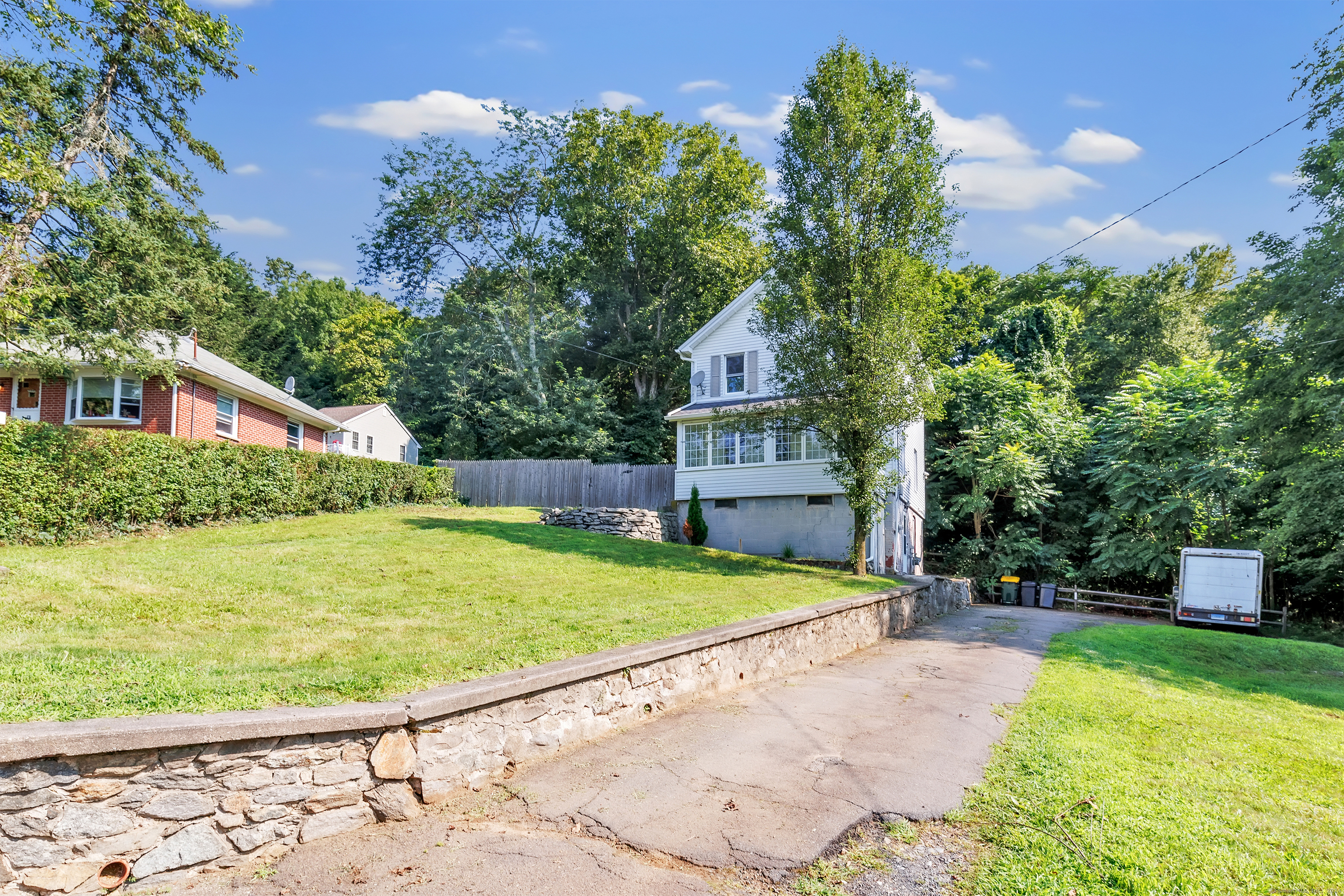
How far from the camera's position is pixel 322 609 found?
833 cm

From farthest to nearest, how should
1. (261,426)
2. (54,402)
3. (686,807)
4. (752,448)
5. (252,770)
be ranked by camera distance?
1. (261,426)
2. (752,448)
3. (54,402)
4. (686,807)
5. (252,770)

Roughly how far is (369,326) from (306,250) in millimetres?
12575

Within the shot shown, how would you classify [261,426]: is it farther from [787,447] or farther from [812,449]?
[812,449]

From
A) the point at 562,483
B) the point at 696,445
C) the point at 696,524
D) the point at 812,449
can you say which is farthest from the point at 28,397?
the point at 812,449

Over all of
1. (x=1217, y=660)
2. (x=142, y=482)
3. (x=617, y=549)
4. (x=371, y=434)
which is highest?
(x=371, y=434)

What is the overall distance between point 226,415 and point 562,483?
1109cm

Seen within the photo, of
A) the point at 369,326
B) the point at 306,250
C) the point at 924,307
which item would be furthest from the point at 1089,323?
the point at 306,250

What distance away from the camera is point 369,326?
1797 inches

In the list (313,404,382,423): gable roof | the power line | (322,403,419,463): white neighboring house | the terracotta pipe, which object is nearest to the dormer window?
the power line

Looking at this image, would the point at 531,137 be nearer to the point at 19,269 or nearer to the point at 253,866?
the point at 19,269

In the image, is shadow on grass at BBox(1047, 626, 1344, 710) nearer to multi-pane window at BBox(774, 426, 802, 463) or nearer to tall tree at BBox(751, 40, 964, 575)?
tall tree at BBox(751, 40, 964, 575)

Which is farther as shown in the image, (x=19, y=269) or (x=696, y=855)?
(x=19, y=269)

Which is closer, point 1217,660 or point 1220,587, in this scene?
point 1217,660

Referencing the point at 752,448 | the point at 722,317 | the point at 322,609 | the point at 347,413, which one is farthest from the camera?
the point at 347,413
